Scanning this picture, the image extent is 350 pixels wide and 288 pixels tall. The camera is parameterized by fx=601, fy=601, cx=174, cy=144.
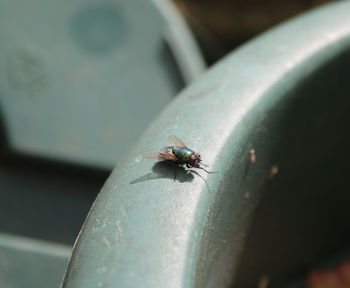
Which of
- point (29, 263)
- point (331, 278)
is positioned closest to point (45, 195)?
point (29, 263)

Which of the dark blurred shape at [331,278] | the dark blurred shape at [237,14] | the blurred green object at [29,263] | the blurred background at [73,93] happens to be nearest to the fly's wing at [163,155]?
the dark blurred shape at [331,278]

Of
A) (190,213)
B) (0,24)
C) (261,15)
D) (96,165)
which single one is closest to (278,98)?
(190,213)

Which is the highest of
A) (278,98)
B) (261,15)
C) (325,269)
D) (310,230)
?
(278,98)

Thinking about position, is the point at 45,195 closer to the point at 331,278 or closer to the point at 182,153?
the point at 331,278

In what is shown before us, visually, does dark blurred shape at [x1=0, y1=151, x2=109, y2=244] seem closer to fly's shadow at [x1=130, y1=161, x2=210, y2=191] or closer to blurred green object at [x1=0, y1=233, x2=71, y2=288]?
blurred green object at [x1=0, y1=233, x2=71, y2=288]

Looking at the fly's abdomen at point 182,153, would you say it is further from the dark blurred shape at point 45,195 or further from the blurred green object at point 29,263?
the dark blurred shape at point 45,195

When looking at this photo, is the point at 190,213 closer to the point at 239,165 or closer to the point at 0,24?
the point at 239,165
